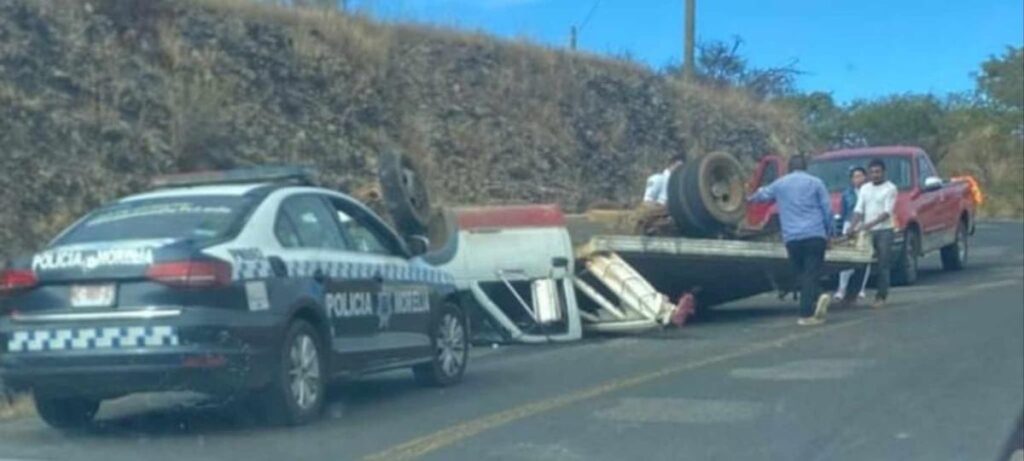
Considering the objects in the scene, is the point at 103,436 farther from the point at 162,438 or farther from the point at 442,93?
the point at 442,93

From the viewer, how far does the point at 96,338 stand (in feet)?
36.5

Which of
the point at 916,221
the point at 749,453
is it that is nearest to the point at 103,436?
the point at 749,453

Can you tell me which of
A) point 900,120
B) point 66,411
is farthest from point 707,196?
point 900,120

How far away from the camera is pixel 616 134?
36219mm

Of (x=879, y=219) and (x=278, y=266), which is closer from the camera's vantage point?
(x=278, y=266)

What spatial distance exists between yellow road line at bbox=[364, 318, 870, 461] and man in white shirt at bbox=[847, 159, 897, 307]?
449cm

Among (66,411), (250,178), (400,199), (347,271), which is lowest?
(66,411)

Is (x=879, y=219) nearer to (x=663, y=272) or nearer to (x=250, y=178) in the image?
(x=663, y=272)

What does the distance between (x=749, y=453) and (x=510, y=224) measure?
7.53 m

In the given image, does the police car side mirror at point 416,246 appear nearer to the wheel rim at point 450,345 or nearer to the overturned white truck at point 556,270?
the wheel rim at point 450,345

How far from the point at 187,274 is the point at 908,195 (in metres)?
15.3

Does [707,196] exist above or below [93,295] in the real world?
above

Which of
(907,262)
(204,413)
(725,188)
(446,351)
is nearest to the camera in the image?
(204,413)

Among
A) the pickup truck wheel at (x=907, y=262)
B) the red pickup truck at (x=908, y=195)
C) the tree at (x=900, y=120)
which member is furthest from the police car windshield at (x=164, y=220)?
the tree at (x=900, y=120)
